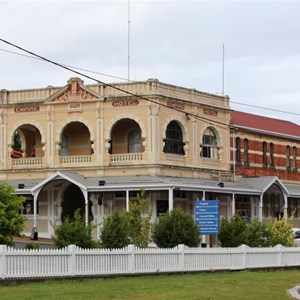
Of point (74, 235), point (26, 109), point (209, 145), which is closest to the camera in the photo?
point (74, 235)

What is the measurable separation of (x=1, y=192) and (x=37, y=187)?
17.0 metres

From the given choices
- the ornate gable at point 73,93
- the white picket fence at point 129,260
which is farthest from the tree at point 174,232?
the ornate gable at point 73,93

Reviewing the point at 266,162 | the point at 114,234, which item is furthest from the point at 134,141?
the point at 114,234

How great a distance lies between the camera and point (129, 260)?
89.8 ft

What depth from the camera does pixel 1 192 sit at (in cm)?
3025

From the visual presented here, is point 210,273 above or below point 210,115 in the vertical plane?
below

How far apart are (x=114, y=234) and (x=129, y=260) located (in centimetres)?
382

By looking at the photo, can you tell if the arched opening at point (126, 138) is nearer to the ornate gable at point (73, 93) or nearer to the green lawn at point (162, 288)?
the ornate gable at point (73, 93)

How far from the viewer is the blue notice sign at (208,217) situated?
116 ft

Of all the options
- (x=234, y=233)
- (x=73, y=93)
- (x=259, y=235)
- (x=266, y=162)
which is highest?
(x=73, y=93)

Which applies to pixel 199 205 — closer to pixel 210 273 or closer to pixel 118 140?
pixel 210 273

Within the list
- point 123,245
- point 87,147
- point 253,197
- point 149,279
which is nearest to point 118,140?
point 87,147

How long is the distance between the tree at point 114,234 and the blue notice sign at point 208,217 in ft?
15.7

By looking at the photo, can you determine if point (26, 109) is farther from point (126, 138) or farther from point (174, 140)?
point (174, 140)
